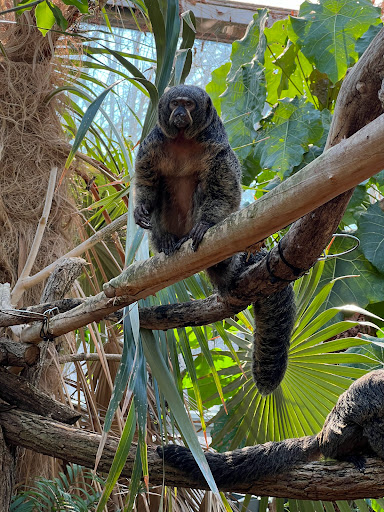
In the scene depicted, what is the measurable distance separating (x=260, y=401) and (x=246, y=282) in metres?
1.08

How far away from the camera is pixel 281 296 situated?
2.16 meters

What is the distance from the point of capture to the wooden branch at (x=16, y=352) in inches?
93.8

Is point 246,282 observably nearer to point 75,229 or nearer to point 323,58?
point 75,229

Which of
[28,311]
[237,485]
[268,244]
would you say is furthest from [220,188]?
[268,244]

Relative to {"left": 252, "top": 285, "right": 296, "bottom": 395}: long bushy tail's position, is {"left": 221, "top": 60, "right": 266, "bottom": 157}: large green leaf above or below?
above

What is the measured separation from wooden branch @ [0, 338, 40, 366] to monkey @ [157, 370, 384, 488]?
70 cm

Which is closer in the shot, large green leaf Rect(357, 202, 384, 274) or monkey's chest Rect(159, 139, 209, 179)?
monkey's chest Rect(159, 139, 209, 179)

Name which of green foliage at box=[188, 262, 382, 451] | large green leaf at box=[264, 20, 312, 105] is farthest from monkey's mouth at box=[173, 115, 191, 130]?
large green leaf at box=[264, 20, 312, 105]

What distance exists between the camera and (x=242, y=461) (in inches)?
89.0

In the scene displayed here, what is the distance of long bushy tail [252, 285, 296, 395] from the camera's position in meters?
2.16

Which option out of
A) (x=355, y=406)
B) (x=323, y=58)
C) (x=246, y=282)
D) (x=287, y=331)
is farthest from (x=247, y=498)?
(x=323, y=58)

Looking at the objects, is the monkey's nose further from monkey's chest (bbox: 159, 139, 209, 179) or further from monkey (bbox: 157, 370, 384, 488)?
monkey (bbox: 157, 370, 384, 488)

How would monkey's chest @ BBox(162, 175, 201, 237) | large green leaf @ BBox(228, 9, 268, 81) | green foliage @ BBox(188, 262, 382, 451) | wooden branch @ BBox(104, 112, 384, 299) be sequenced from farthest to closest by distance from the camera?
large green leaf @ BBox(228, 9, 268, 81) → green foliage @ BBox(188, 262, 382, 451) → monkey's chest @ BBox(162, 175, 201, 237) → wooden branch @ BBox(104, 112, 384, 299)

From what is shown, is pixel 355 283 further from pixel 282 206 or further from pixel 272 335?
pixel 282 206
